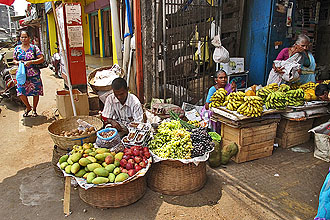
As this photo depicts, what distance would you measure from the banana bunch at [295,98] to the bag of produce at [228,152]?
4.18 feet

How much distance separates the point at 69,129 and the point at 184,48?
10.3ft

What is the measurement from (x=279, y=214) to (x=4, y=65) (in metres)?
9.76

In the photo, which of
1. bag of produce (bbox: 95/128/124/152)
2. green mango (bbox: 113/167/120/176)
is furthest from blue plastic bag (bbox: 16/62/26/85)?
green mango (bbox: 113/167/120/176)

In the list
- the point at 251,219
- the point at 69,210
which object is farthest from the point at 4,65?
the point at 251,219

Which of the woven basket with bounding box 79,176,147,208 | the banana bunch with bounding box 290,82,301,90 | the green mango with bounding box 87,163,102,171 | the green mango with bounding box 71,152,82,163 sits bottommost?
the woven basket with bounding box 79,176,147,208

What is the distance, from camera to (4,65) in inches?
363

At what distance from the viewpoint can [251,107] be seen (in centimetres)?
396

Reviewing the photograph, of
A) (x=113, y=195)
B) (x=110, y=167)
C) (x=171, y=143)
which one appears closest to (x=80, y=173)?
(x=110, y=167)

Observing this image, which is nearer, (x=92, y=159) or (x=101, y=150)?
(x=92, y=159)

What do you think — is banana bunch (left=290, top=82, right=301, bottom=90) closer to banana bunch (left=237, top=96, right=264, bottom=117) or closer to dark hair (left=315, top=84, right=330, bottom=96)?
dark hair (left=315, top=84, right=330, bottom=96)

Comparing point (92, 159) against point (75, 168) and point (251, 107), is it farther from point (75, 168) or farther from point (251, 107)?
point (251, 107)

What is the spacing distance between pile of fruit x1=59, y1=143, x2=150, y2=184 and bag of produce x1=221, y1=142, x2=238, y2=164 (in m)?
1.41

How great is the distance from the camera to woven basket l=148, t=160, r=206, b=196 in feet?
10.8

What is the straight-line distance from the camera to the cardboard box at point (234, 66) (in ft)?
19.5
